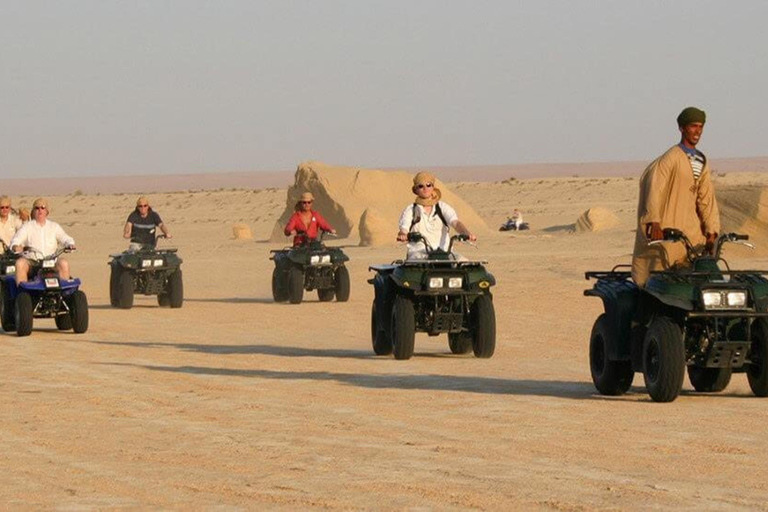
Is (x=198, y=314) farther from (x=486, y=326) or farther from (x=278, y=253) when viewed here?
(x=486, y=326)

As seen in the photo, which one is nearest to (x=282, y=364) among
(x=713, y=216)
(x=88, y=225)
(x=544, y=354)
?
→ (x=544, y=354)

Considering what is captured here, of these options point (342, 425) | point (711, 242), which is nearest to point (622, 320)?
point (711, 242)

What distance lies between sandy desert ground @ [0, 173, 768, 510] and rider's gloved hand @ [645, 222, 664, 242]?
47.9 inches

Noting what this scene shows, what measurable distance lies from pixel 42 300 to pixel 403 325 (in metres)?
6.36

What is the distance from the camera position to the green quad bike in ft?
38.6

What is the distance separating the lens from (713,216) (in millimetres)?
12250

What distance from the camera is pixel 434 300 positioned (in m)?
16.5

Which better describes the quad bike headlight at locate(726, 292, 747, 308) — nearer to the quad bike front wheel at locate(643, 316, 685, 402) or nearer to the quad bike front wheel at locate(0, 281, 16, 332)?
the quad bike front wheel at locate(643, 316, 685, 402)

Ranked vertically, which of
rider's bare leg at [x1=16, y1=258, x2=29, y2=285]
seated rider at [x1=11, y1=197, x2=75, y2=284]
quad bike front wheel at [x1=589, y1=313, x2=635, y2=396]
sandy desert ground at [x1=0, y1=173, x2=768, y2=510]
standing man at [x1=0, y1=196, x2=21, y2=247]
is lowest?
sandy desert ground at [x1=0, y1=173, x2=768, y2=510]

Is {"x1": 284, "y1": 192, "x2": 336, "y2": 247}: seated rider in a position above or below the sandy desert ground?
above

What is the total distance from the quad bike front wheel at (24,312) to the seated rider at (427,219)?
5.88 metres

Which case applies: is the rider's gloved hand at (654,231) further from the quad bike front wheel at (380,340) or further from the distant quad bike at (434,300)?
the quad bike front wheel at (380,340)

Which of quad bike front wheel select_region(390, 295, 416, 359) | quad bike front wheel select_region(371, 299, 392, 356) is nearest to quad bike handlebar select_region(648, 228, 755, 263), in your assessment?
quad bike front wheel select_region(390, 295, 416, 359)

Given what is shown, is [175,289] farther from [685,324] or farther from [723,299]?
[723,299]
